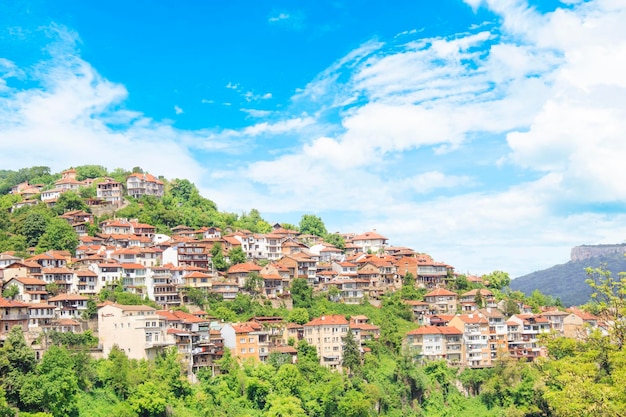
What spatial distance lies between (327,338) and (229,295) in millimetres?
9567

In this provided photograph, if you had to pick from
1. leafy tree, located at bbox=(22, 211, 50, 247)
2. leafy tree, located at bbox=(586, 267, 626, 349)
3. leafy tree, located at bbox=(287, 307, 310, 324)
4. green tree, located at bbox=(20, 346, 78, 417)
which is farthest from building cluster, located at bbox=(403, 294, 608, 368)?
leafy tree, located at bbox=(22, 211, 50, 247)

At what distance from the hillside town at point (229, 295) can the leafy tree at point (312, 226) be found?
19.4ft

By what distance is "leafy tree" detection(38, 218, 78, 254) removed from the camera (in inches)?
2378

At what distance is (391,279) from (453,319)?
9.38 meters

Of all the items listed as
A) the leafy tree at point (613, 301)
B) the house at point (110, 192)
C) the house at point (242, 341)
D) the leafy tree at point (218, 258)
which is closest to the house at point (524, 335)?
the house at point (242, 341)

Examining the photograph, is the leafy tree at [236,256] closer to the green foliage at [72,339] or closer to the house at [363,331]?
the house at [363,331]

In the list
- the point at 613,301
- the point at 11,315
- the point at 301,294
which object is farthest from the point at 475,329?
the point at 11,315

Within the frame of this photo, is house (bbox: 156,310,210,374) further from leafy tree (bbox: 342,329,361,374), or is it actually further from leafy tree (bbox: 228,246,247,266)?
leafy tree (bbox: 228,246,247,266)

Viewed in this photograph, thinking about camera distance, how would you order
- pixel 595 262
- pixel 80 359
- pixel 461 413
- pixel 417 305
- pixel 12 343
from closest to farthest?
pixel 12 343 → pixel 80 359 → pixel 461 413 → pixel 417 305 → pixel 595 262

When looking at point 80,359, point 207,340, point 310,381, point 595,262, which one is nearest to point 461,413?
point 310,381

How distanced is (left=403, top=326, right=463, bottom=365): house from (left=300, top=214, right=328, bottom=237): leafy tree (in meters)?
29.6

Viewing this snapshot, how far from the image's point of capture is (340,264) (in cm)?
6944

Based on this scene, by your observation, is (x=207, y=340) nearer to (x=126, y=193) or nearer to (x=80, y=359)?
(x=80, y=359)

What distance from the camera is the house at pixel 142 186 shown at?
79.8 m
